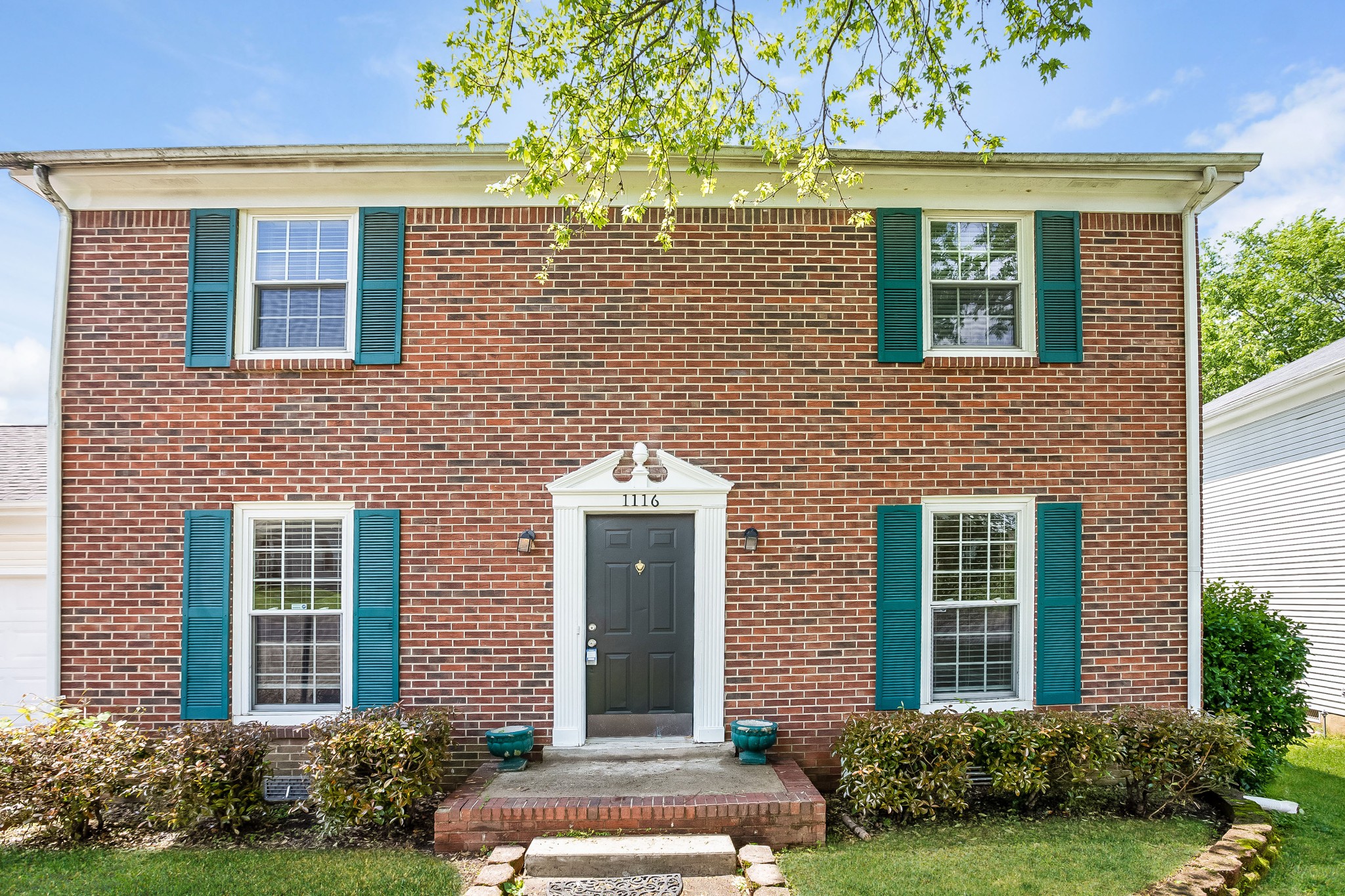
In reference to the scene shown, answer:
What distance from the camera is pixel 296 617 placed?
6148 millimetres

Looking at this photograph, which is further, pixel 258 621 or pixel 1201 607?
pixel 1201 607

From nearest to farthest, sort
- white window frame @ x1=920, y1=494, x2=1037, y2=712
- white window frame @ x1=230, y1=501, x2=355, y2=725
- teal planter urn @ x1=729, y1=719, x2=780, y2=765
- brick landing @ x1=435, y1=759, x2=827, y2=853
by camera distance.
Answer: brick landing @ x1=435, y1=759, x2=827, y2=853 < teal planter urn @ x1=729, y1=719, x2=780, y2=765 < white window frame @ x1=230, y1=501, x2=355, y2=725 < white window frame @ x1=920, y1=494, x2=1037, y2=712

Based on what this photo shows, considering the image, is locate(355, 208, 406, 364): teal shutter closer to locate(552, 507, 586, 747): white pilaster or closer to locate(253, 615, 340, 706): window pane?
locate(552, 507, 586, 747): white pilaster

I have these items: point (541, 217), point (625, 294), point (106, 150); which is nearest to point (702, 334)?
point (625, 294)

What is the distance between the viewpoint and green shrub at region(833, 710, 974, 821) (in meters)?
5.32

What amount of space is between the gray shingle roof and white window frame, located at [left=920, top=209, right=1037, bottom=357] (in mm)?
9094

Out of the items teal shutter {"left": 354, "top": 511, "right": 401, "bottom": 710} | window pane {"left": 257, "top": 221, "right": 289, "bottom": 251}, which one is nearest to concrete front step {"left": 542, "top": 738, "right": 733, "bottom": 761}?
teal shutter {"left": 354, "top": 511, "right": 401, "bottom": 710}

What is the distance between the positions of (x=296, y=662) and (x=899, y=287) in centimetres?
619

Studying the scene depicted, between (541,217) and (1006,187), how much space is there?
416 cm

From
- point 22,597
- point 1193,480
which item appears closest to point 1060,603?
point 1193,480

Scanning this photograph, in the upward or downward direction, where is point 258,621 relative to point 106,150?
downward

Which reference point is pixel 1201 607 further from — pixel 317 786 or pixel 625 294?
pixel 317 786

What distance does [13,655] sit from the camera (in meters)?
7.71

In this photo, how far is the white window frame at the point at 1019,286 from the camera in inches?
253
